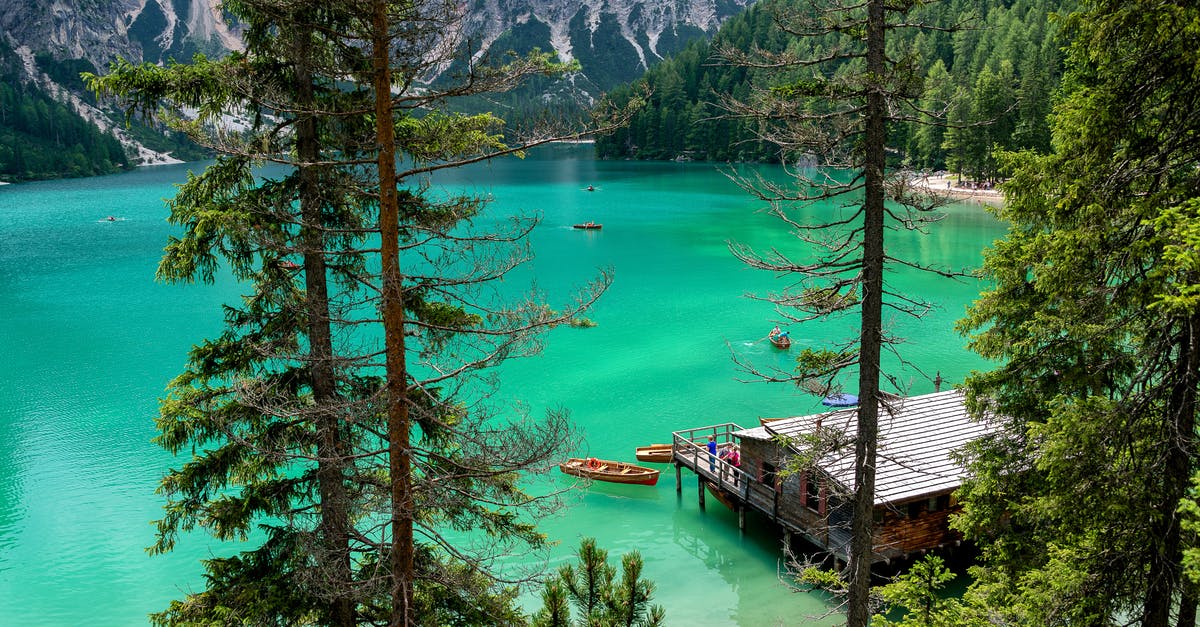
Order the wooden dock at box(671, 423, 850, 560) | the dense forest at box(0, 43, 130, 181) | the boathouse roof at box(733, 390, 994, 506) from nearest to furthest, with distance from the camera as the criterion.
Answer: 1. the boathouse roof at box(733, 390, 994, 506)
2. the wooden dock at box(671, 423, 850, 560)
3. the dense forest at box(0, 43, 130, 181)

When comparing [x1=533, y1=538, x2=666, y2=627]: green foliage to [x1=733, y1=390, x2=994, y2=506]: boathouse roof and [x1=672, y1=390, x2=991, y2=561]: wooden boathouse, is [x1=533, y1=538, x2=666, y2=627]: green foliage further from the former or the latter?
[x1=733, y1=390, x2=994, y2=506]: boathouse roof

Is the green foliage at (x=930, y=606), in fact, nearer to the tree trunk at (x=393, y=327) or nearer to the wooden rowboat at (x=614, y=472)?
the tree trunk at (x=393, y=327)

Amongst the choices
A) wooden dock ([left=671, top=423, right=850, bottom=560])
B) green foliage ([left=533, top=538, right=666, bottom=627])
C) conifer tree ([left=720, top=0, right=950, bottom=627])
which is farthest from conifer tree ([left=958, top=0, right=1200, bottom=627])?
wooden dock ([left=671, top=423, right=850, bottom=560])

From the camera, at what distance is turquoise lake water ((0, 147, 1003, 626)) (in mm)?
21406

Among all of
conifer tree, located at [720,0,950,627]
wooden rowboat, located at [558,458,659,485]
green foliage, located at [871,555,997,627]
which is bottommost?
wooden rowboat, located at [558,458,659,485]

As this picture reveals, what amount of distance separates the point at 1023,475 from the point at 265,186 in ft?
36.3

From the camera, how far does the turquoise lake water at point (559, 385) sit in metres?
21.4

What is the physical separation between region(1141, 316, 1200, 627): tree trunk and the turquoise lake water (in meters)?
4.60

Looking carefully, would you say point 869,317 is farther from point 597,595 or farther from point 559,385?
point 559,385

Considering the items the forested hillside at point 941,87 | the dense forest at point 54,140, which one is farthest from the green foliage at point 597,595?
the dense forest at point 54,140

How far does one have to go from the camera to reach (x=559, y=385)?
35.4 metres

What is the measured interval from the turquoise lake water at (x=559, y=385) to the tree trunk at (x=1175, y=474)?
4604 millimetres

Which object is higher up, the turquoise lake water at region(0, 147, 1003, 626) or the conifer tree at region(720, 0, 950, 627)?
the conifer tree at region(720, 0, 950, 627)

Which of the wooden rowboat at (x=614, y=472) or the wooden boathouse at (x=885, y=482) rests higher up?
the wooden boathouse at (x=885, y=482)
